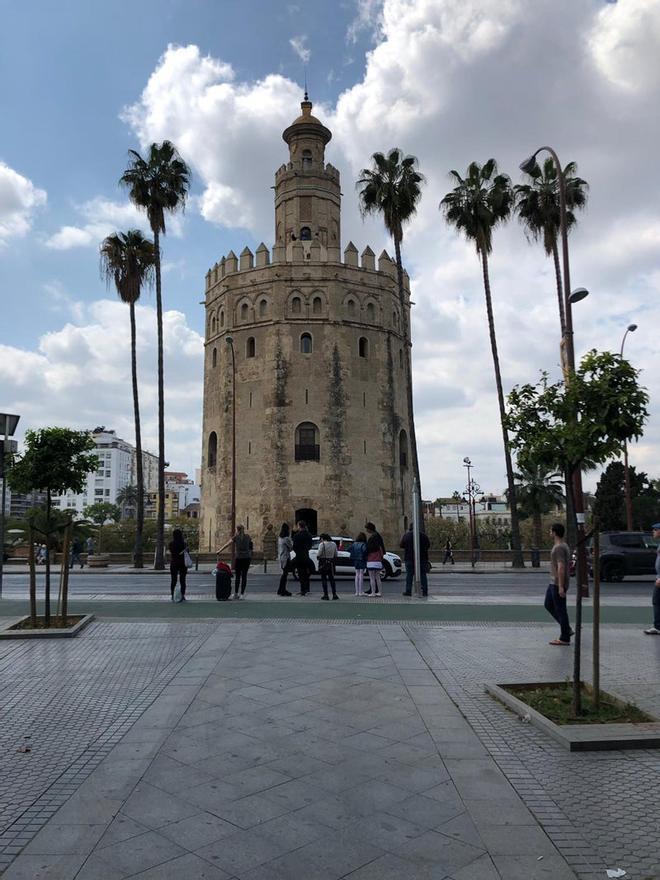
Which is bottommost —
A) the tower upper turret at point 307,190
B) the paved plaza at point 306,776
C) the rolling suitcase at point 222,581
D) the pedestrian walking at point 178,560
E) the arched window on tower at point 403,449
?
the paved plaza at point 306,776

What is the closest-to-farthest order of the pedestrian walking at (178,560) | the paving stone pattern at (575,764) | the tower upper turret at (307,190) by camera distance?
the paving stone pattern at (575,764)
the pedestrian walking at (178,560)
the tower upper turret at (307,190)

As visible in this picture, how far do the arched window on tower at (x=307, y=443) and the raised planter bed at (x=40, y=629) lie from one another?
26.7 meters

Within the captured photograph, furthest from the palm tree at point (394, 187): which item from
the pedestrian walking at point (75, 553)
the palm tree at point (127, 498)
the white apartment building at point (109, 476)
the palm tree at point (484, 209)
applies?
the white apartment building at point (109, 476)

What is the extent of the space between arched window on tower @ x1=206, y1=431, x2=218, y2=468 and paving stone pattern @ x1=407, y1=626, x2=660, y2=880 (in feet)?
107

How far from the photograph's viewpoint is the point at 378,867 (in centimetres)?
318

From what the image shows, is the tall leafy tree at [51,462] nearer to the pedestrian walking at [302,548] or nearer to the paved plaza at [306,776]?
the paved plaza at [306,776]

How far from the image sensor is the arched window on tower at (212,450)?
132 ft

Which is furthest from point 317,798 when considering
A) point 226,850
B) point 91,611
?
point 91,611

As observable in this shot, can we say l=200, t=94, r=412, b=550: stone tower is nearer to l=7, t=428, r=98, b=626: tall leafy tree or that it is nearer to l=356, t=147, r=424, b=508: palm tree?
l=356, t=147, r=424, b=508: palm tree

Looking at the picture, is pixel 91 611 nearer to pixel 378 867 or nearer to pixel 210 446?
pixel 378 867

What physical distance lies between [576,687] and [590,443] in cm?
211

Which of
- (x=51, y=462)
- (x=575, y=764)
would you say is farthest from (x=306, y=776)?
(x=51, y=462)

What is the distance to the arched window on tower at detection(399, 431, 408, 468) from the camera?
40.5 m

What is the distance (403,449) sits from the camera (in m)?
40.9
